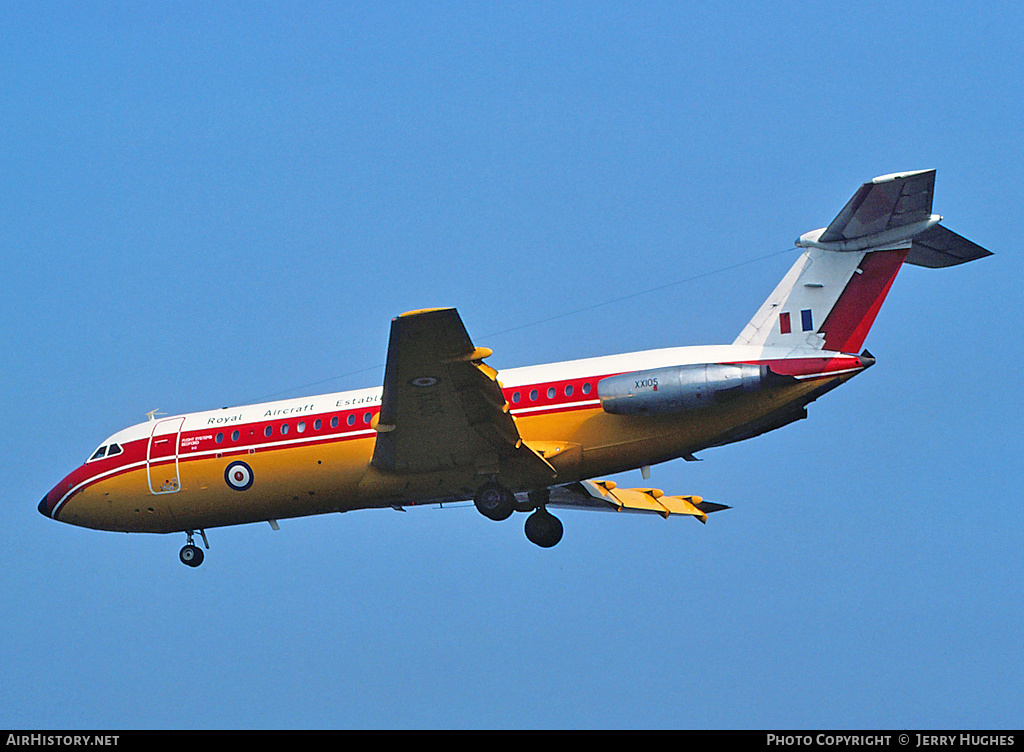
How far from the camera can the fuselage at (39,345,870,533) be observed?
29406mm

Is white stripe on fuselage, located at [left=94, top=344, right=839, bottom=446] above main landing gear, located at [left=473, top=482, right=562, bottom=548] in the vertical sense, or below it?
above

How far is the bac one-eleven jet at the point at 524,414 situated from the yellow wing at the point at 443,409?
0.13ft

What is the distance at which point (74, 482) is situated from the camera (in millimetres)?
35938

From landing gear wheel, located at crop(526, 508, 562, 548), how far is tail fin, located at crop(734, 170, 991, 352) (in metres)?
7.48

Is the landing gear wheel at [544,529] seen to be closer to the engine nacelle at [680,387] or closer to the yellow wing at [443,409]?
the yellow wing at [443,409]

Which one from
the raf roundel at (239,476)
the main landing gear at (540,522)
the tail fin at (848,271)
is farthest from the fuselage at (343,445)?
the main landing gear at (540,522)

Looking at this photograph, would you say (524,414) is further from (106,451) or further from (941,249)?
(106,451)

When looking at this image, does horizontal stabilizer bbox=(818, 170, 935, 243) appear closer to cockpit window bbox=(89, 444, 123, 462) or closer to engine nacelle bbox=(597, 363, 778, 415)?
engine nacelle bbox=(597, 363, 778, 415)

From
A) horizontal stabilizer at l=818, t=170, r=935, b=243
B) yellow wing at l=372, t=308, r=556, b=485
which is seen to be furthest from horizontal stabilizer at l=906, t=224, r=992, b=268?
yellow wing at l=372, t=308, r=556, b=485

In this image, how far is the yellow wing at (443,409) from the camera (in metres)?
27.1

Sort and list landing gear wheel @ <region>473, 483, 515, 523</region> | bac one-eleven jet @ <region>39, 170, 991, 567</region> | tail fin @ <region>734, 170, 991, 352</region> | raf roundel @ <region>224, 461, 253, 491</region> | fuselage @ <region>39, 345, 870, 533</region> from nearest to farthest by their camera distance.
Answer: tail fin @ <region>734, 170, 991, 352</region> < bac one-eleven jet @ <region>39, 170, 991, 567</region> < fuselage @ <region>39, 345, 870, 533</region> < landing gear wheel @ <region>473, 483, 515, 523</region> < raf roundel @ <region>224, 461, 253, 491</region>

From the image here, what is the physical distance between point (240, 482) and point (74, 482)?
5629 millimetres
